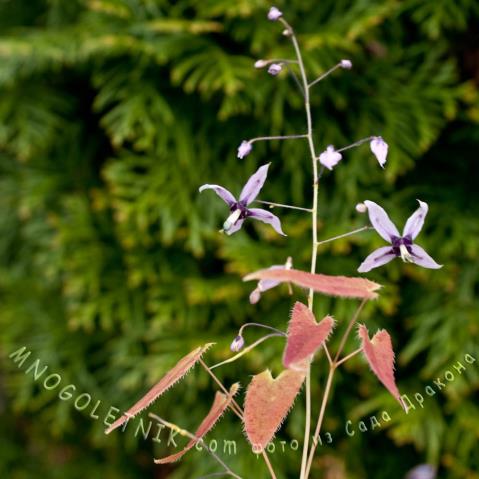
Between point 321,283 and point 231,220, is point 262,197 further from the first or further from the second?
point 321,283

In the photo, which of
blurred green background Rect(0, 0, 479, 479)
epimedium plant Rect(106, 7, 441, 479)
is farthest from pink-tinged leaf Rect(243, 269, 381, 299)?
blurred green background Rect(0, 0, 479, 479)

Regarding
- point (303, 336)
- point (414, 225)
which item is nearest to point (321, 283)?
point (303, 336)

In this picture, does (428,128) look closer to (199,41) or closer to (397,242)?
(199,41)

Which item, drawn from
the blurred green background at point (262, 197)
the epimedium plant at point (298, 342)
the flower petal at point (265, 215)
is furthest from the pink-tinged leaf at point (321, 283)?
the blurred green background at point (262, 197)

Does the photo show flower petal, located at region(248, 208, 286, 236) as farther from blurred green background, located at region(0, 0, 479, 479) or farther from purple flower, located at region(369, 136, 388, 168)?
blurred green background, located at region(0, 0, 479, 479)

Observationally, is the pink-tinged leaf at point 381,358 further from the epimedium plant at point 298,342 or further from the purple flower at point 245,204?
the purple flower at point 245,204
